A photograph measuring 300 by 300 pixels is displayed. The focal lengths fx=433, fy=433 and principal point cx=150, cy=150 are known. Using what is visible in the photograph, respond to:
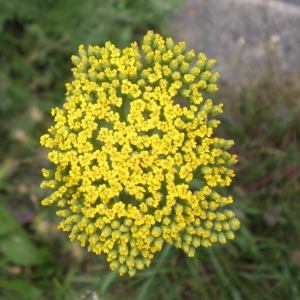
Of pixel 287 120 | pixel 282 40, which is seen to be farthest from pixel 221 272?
pixel 282 40

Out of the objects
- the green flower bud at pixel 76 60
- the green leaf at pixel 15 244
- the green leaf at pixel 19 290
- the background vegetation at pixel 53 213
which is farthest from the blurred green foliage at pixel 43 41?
the green leaf at pixel 19 290

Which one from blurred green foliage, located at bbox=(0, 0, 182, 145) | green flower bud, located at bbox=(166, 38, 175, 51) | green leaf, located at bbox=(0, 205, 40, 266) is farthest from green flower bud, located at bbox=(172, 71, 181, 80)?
green leaf, located at bbox=(0, 205, 40, 266)

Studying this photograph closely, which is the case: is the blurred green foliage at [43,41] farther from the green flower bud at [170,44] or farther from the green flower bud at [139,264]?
the green flower bud at [139,264]

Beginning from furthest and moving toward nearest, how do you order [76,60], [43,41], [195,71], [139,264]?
[43,41], [76,60], [195,71], [139,264]

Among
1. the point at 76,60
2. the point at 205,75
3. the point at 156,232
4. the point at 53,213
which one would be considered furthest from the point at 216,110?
the point at 53,213

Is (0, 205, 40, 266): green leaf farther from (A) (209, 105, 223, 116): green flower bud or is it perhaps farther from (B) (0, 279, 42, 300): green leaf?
(A) (209, 105, 223, 116): green flower bud

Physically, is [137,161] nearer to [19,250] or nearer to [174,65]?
[174,65]

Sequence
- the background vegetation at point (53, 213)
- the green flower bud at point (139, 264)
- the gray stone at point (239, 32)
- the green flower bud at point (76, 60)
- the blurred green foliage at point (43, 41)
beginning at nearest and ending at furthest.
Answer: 1. the green flower bud at point (139, 264)
2. the green flower bud at point (76, 60)
3. the background vegetation at point (53, 213)
4. the blurred green foliage at point (43, 41)
5. the gray stone at point (239, 32)
